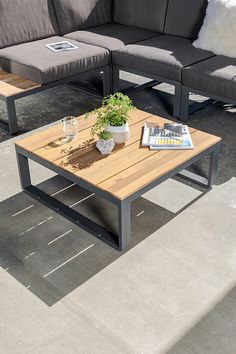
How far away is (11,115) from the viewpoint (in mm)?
3387

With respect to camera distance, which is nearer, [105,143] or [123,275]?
[123,275]

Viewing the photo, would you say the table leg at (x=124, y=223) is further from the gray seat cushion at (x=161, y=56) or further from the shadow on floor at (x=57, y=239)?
the gray seat cushion at (x=161, y=56)

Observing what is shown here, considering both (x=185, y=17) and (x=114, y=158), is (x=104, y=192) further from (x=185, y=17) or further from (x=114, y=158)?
(x=185, y=17)

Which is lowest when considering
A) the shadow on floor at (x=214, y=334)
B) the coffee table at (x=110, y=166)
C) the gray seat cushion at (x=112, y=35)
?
the shadow on floor at (x=214, y=334)

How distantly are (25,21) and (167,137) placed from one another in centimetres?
211

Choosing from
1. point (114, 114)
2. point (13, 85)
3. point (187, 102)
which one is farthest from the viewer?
point (187, 102)

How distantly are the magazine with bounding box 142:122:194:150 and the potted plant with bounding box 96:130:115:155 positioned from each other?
8.1 inches

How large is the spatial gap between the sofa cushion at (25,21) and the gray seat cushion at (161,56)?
29.5 inches

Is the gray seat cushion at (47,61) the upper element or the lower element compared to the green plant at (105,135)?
lower

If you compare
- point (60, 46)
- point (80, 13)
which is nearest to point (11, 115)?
point (60, 46)

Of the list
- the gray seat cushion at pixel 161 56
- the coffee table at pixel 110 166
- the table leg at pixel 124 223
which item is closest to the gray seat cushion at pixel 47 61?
the gray seat cushion at pixel 161 56

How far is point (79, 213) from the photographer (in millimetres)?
2541

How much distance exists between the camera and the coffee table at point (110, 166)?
2.19 meters

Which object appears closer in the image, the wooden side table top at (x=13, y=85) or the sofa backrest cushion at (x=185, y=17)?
the wooden side table top at (x=13, y=85)
